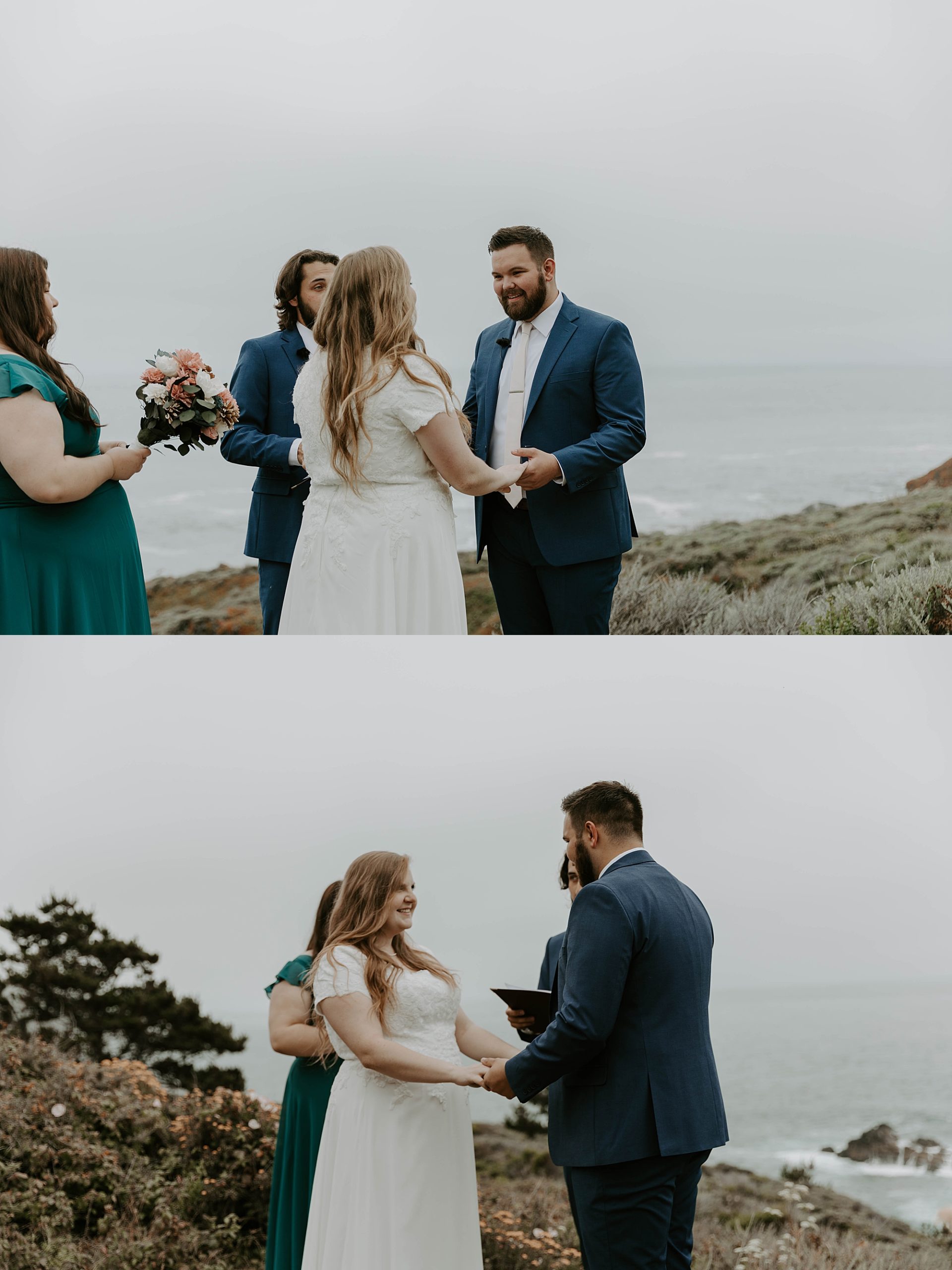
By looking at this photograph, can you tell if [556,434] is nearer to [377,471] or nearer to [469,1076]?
[377,471]

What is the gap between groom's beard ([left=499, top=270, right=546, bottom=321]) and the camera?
13.9ft

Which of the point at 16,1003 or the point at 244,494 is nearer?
the point at 16,1003

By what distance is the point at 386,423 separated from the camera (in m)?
3.53

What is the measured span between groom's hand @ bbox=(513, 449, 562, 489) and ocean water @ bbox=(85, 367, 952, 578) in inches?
83.4

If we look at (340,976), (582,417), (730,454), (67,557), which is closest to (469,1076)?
(340,976)

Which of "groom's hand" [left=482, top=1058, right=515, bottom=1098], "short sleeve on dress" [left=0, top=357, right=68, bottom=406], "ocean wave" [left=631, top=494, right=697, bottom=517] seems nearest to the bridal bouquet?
"short sleeve on dress" [left=0, top=357, right=68, bottom=406]

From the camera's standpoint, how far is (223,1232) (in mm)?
4145

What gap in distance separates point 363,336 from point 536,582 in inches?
47.5

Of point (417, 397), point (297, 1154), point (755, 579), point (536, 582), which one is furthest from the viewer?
point (755, 579)

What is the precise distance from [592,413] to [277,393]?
3.73ft

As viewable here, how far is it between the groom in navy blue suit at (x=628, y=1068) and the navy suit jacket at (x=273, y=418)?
192cm

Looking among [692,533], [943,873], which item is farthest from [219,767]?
[692,533]

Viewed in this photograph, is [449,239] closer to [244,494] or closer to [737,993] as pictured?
[244,494]

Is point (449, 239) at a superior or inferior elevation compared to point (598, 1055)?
superior
